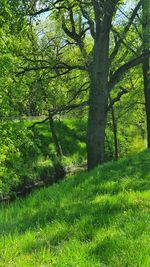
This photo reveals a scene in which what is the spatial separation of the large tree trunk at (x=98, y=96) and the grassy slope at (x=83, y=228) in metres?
4.57

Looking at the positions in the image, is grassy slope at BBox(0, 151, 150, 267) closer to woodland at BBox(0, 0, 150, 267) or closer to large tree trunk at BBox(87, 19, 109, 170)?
woodland at BBox(0, 0, 150, 267)

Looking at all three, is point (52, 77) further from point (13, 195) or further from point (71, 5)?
point (13, 195)

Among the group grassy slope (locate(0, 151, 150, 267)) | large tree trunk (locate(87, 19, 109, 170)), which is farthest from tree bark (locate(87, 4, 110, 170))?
grassy slope (locate(0, 151, 150, 267))

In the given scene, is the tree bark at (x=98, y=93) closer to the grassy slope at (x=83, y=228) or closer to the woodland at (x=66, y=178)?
the woodland at (x=66, y=178)

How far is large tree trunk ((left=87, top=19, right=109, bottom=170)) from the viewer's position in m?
13.1

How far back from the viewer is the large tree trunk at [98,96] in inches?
517

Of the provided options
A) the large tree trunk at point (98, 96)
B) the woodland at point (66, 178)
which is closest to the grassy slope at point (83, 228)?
the woodland at point (66, 178)

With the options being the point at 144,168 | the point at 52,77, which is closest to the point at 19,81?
the point at 52,77

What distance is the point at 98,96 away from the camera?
13109 millimetres

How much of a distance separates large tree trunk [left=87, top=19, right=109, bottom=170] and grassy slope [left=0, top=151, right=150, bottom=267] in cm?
457

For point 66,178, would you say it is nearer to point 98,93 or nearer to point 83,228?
point 98,93

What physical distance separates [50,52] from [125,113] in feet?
33.3

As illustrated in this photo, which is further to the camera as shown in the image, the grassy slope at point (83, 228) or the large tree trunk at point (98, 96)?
the large tree trunk at point (98, 96)

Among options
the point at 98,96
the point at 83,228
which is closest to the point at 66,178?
the point at 98,96
